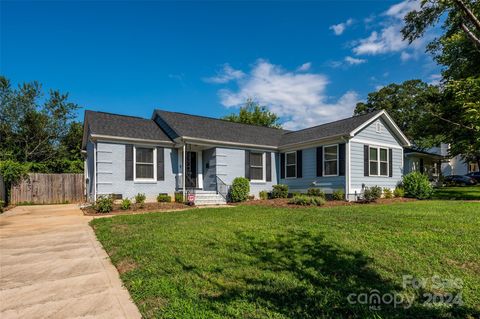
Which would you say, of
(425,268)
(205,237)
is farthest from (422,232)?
(205,237)

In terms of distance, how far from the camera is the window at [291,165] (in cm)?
1592

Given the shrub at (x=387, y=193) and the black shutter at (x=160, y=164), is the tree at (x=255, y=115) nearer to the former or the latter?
the shrub at (x=387, y=193)

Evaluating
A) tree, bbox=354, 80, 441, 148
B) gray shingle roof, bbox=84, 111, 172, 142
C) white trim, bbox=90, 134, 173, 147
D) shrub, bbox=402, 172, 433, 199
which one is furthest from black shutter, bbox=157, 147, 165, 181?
tree, bbox=354, 80, 441, 148

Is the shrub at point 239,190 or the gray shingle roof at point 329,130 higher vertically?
the gray shingle roof at point 329,130

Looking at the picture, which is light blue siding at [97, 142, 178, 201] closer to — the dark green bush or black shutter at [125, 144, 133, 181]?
black shutter at [125, 144, 133, 181]

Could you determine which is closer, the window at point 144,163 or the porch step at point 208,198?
the porch step at point 208,198

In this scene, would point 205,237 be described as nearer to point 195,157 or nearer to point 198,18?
point 195,157

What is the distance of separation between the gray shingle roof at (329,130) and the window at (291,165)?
2.48 ft

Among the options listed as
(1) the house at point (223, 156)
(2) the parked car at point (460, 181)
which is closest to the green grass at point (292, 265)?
(1) the house at point (223, 156)

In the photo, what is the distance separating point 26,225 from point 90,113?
7186 mm

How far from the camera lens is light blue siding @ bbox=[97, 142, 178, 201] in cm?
1234

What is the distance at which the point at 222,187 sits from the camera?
1423cm

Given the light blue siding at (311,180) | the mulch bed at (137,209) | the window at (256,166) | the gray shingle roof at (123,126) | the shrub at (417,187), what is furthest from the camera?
the window at (256,166)

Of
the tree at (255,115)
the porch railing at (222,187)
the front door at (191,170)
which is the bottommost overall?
the porch railing at (222,187)
